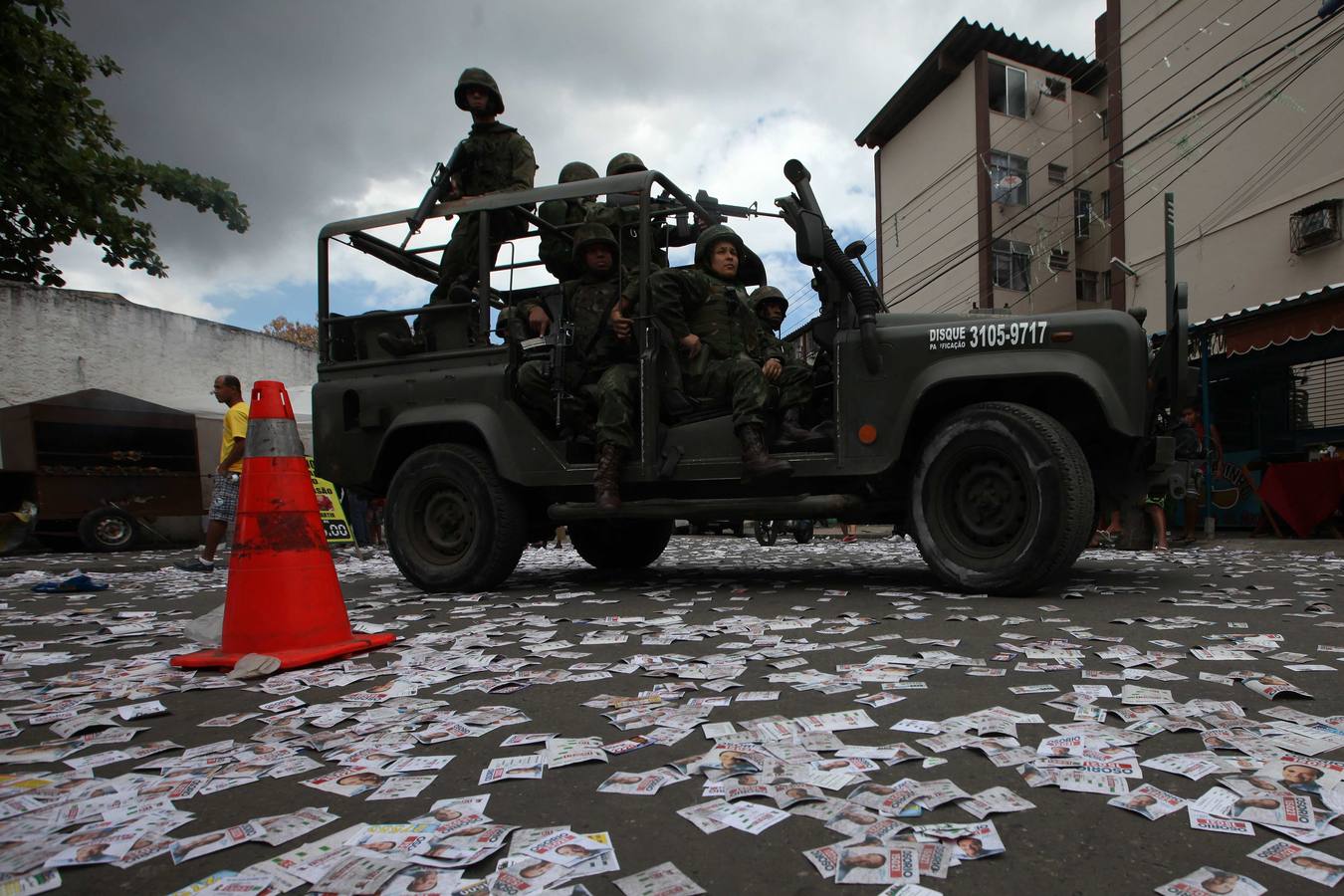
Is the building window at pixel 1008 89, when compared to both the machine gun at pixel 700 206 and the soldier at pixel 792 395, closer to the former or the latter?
the machine gun at pixel 700 206

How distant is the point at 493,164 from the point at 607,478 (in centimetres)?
256

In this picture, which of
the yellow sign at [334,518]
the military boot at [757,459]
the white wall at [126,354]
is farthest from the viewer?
the white wall at [126,354]

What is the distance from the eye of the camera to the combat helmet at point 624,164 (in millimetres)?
6434

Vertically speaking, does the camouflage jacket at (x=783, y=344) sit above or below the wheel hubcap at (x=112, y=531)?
above

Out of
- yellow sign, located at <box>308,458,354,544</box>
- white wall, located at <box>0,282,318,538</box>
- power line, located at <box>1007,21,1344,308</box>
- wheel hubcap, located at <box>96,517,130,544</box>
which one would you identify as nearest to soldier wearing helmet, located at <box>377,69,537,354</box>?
yellow sign, located at <box>308,458,354,544</box>

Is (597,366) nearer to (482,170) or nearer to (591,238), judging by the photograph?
(591,238)

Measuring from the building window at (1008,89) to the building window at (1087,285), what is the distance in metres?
4.92

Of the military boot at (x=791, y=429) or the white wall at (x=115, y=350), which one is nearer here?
the military boot at (x=791, y=429)

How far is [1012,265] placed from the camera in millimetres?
23297

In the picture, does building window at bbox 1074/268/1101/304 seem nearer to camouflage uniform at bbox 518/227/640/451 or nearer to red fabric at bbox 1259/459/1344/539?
red fabric at bbox 1259/459/1344/539

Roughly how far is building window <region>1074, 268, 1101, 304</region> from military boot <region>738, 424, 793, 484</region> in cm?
2234

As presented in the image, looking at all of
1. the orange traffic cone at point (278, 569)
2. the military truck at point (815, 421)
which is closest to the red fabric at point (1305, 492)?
the military truck at point (815, 421)

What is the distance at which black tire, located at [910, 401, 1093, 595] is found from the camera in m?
3.96

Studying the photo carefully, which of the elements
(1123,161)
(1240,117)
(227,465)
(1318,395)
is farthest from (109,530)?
(1123,161)
